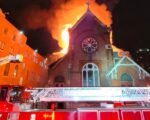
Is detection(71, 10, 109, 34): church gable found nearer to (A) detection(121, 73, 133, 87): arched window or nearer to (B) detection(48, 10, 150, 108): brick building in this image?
(B) detection(48, 10, 150, 108): brick building

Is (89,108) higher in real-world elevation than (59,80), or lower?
lower

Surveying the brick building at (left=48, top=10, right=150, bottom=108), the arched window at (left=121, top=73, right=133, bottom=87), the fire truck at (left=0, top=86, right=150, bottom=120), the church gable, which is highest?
the church gable

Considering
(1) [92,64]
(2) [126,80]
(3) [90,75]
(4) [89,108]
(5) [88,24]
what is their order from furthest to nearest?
(5) [88,24], (1) [92,64], (3) [90,75], (2) [126,80], (4) [89,108]

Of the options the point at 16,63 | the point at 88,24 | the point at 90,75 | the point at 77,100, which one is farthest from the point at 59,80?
the point at 77,100

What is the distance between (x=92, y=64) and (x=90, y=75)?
1586 millimetres

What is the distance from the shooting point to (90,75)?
89.2 ft

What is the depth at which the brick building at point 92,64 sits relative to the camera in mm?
25484

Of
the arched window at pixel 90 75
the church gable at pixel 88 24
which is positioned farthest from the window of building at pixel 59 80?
the church gable at pixel 88 24

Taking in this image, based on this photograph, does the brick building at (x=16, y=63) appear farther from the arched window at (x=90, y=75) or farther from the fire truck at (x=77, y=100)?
the fire truck at (x=77, y=100)

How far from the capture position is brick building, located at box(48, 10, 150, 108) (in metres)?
25.5

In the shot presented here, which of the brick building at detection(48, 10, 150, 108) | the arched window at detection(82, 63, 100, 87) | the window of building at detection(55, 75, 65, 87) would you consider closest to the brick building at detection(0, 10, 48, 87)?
the brick building at detection(48, 10, 150, 108)

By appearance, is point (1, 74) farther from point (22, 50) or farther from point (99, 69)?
point (99, 69)

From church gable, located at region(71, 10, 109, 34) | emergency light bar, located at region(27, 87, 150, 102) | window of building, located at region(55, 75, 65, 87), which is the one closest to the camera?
emergency light bar, located at region(27, 87, 150, 102)

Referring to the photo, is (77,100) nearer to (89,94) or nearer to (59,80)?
(89,94)
